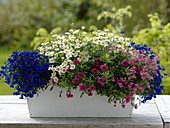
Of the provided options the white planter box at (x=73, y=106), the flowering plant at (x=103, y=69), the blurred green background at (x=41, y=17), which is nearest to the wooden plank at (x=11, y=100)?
the white planter box at (x=73, y=106)

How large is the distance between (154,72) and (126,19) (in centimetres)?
425

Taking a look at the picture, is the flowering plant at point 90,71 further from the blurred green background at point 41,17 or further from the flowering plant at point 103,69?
the blurred green background at point 41,17

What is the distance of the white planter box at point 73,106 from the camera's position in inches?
76.5

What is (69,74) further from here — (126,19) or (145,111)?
(126,19)

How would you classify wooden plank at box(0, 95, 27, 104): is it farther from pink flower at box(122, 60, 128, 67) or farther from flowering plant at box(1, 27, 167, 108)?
pink flower at box(122, 60, 128, 67)

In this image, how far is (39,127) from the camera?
1.88 meters

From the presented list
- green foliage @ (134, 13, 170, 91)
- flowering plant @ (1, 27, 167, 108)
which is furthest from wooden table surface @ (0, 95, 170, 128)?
green foliage @ (134, 13, 170, 91)

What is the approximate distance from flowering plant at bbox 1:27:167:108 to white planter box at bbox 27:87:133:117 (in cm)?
5

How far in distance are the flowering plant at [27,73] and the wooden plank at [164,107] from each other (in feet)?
2.54

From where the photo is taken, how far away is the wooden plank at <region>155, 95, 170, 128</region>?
1.92m

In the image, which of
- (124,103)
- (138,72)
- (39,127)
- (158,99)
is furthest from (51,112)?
(158,99)

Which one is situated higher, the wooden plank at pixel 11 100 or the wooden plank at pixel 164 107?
the wooden plank at pixel 11 100

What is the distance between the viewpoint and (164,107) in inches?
87.6

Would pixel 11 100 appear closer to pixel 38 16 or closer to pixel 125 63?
pixel 125 63
